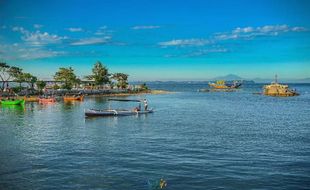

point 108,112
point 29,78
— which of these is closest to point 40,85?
point 29,78

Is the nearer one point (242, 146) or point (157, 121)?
point (242, 146)

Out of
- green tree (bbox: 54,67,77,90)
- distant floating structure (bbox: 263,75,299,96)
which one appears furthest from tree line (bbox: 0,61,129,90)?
distant floating structure (bbox: 263,75,299,96)

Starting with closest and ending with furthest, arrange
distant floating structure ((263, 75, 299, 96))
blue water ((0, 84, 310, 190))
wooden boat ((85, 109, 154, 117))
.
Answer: blue water ((0, 84, 310, 190)) → wooden boat ((85, 109, 154, 117)) → distant floating structure ((263, 75, 299, 96))

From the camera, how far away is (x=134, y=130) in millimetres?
62906

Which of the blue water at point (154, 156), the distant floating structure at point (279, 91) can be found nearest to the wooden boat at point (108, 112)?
the blue water at point (154, 156)

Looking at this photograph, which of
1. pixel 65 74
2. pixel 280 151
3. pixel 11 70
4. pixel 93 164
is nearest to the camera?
pixel 93 164

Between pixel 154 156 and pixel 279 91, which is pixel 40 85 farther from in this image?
pixel 154 156

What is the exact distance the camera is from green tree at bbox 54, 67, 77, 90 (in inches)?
6895

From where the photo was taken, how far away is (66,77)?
574 feet

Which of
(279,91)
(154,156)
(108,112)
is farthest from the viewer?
(279,91)

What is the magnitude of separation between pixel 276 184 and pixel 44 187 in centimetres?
1840

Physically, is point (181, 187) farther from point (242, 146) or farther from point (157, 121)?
point (157, 121)

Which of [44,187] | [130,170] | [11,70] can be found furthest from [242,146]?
[11,70]

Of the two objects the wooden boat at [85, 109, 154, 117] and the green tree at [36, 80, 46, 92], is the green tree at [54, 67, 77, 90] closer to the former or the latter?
the green tree at [36, 80, 46, 92]
